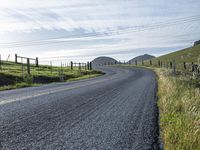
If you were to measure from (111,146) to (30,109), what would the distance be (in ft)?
11.9

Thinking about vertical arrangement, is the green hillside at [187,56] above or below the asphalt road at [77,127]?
above

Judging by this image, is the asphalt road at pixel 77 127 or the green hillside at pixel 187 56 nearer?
the asphalt road at pixel 77 127

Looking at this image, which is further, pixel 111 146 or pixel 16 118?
pixel 16 118

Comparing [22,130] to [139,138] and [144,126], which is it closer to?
[139,138]

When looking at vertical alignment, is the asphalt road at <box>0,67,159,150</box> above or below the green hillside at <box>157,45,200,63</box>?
below

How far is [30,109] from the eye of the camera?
27.8ft

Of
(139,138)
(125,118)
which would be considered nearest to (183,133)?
(139,138)

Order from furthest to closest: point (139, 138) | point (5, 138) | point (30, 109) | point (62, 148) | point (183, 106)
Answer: point (183, 106)
point (30, 109)
point (139, 138)
point (5, 138)
point (62, 148)

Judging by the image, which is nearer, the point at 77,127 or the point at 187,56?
the point at 77,127

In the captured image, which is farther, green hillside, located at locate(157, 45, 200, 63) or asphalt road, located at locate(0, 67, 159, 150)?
green hillside, located at locate(157, 45, 200, 63)

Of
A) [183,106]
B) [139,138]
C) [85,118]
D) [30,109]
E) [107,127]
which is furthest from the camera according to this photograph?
[183,106]

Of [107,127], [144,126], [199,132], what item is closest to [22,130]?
[107,127]

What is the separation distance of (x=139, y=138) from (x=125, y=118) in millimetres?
1996

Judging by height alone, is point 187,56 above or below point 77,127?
above
